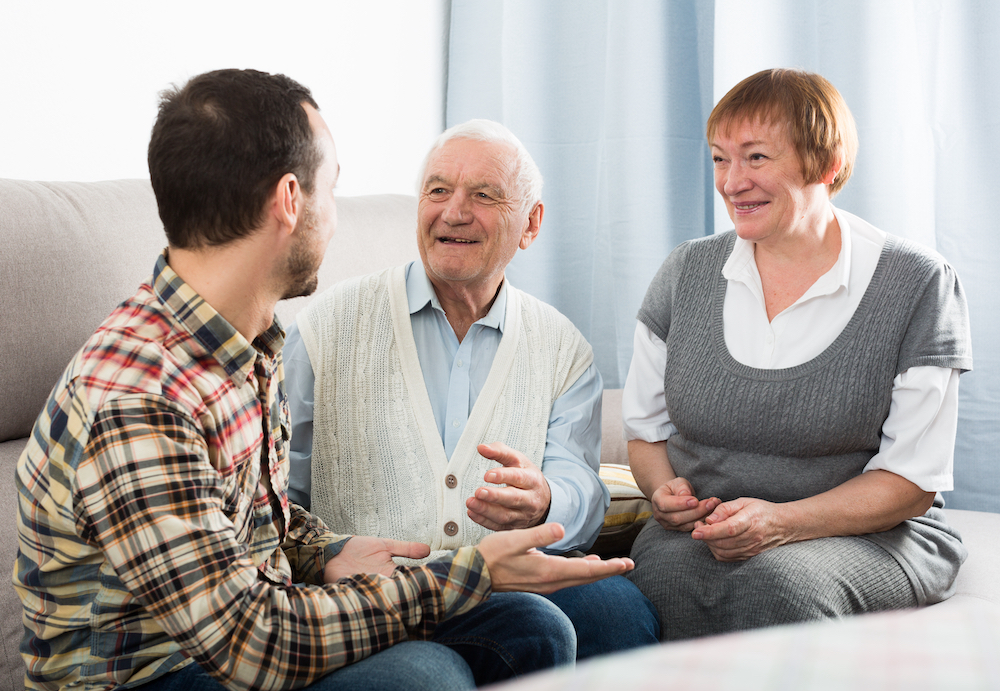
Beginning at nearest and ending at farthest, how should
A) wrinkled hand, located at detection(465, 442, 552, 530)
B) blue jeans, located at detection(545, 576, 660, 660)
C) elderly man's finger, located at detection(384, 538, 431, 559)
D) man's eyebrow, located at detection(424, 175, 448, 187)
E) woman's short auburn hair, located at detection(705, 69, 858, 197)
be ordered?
elderly man's finger, located at detection(384, 538, 431, 559)
wrinkled hand, located at detection(465, 442, 552, 530)
blue jeans, located at detection(545, 576, 660, 660)
woman's short auburn hair, located at detection(705, 69, 858, 197)
man's eyebrow, located at detection(424, 175, 448, 187)

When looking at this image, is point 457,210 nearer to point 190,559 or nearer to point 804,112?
point 804,112

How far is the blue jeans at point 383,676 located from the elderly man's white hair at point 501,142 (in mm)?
908

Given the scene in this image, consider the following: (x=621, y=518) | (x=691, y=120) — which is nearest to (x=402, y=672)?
(x=621, y=518)

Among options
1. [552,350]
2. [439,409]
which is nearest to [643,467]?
[552,350]

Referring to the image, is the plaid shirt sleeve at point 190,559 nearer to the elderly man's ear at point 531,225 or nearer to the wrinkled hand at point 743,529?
the wrinkled hand at point 743,529

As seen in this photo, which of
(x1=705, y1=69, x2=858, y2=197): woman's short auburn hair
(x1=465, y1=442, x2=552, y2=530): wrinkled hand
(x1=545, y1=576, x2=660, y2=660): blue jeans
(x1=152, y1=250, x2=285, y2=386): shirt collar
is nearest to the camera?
(x1=152, y1=250, x2=285, y2=386): shirt collar

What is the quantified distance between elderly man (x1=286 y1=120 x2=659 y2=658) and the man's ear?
0.51m

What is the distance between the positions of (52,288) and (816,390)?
122cm

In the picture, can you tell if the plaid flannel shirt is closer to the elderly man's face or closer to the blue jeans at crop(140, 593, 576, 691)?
the blue jeans at crop(140, 593, 576, 691)

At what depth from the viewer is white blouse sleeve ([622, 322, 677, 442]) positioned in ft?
5.23

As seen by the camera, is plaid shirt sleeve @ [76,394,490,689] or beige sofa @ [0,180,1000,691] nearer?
plaid shirt sleeve @ [76,394,490,689]

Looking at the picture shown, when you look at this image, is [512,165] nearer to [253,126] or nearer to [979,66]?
[253,126]

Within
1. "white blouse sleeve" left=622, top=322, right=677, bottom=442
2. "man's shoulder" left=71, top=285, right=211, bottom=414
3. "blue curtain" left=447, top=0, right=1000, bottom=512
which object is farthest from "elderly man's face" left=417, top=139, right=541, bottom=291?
"blue curtain" left=447, top=0, right=1000, bottom=512

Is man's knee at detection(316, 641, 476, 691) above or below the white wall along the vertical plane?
below
